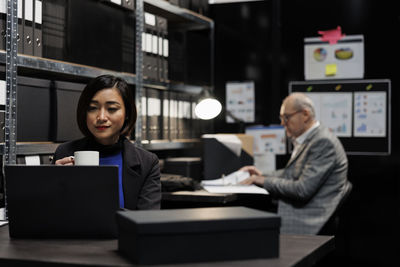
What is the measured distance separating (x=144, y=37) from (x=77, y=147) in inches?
61.9

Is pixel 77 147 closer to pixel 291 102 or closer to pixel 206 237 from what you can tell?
pixel 206 237

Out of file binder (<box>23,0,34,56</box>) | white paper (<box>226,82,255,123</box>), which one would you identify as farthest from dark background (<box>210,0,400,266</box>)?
file binder (<box>23,0,34,56</box>)

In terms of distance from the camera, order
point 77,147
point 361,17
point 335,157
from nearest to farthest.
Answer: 1. point 77,147
2. point 335,157
3. point 361,17

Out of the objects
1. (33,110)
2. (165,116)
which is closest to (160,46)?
(165,116)

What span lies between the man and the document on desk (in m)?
0.11

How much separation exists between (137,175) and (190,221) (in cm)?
90

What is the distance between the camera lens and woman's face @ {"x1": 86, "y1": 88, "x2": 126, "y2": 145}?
7.30 feet

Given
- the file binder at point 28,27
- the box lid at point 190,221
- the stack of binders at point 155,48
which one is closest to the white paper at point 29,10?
the file binder at point 28,27

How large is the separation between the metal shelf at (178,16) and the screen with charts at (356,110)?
857mm

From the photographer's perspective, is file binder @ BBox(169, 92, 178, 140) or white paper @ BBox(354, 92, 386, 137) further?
white paper @ BBox(354, 92, 386, 137)

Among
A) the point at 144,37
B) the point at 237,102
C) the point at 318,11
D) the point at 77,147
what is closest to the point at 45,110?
the point at 77,147

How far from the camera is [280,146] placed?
14.7ft

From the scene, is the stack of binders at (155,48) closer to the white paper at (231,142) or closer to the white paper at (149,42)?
the white paper at (149,42)

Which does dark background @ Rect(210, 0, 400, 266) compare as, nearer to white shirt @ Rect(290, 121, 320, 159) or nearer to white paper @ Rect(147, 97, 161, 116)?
white shirt @ Rect(290, 121, 320, 159)
